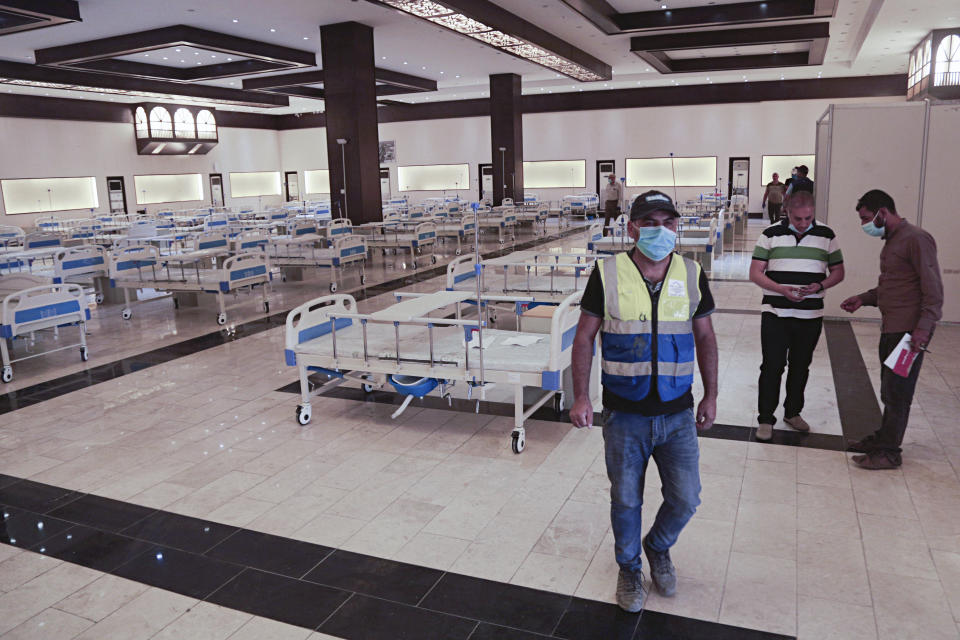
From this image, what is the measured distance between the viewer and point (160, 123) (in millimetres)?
25578

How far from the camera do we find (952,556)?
A: 3.24m

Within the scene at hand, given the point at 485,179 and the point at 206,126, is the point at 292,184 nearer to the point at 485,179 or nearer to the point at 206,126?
the point at 206,126

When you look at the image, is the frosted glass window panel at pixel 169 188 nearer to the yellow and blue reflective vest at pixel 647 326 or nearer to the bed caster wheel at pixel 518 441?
the bed caster wheel at pixel 518 441

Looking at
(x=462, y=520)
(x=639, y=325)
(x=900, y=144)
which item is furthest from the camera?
(x=900, y=144)

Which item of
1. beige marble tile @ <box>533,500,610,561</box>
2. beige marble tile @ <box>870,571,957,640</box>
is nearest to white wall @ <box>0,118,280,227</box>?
beige marble tile @ <box>533,500,610,561</box>

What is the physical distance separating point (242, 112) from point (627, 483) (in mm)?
30838

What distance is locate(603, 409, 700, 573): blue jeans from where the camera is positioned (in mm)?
2754

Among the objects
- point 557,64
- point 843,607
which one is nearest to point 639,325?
point 843,607

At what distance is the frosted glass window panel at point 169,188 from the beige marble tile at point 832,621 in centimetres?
2682

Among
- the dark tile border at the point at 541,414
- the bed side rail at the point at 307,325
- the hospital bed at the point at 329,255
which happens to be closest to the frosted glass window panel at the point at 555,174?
the hospital bed at the point at 329,255

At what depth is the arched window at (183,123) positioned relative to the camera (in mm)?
26172

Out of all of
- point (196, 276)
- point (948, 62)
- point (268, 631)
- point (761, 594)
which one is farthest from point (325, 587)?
point (948, 62)

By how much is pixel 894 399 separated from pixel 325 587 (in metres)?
3.14

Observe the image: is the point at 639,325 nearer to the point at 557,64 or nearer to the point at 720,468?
the point at 720,468
